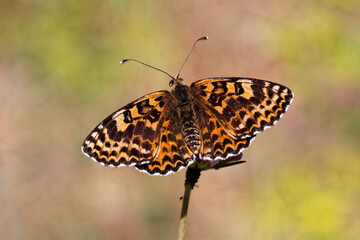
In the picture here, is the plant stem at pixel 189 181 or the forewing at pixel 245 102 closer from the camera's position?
the plant stem at pixel 189 181

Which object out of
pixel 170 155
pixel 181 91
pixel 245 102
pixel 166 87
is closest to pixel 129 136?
pixel 170 155

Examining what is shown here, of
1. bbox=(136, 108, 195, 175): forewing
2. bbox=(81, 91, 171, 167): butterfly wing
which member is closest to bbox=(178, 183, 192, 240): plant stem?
bbox=(136, 108, 195, 175): forewing

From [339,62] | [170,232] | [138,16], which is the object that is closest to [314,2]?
[339,62]

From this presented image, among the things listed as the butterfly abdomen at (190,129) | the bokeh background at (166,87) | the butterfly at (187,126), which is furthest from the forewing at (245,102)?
the bokeh background at (166,87)

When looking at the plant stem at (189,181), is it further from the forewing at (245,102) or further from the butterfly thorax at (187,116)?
the forewing at (245,102)

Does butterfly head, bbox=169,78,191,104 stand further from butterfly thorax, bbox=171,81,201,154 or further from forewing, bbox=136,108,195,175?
forewing, bbox=136,108,195,175

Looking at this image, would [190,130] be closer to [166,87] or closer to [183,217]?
[183,217]

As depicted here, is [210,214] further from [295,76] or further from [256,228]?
[295,76]
